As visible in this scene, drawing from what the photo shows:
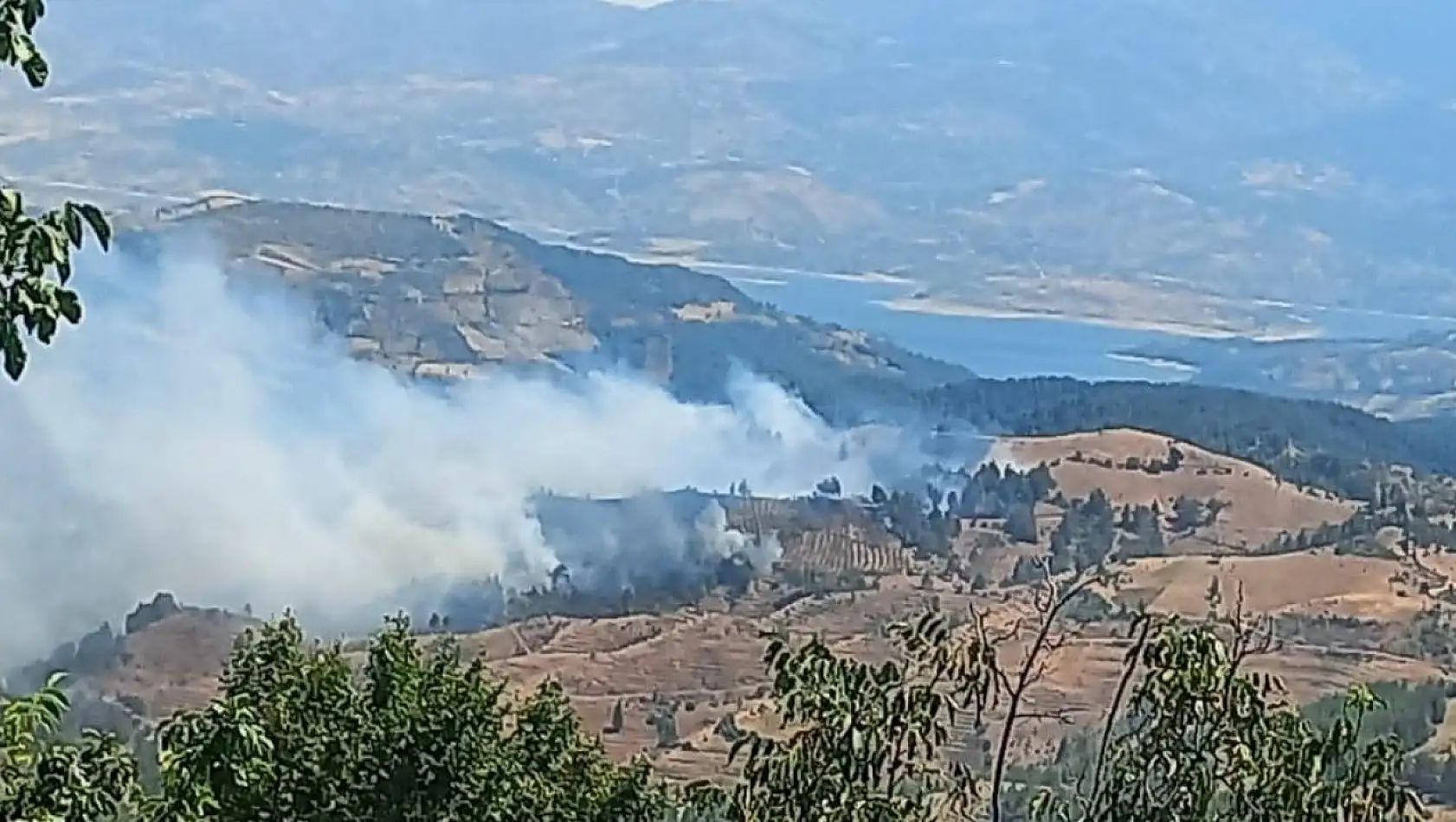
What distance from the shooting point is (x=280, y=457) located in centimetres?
8756

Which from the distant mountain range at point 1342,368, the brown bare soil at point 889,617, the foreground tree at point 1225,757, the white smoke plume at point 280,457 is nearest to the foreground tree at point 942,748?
the foreground tree at point 1225,757

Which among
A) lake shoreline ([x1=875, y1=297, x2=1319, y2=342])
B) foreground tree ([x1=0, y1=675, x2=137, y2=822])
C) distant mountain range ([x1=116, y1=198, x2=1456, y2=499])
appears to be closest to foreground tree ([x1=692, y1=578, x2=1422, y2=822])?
foreground tree ([x1=0, y1=675, x2=137, y2=822])

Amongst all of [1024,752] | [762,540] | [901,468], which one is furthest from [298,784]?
[901,468]

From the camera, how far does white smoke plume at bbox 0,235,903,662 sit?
227 feet

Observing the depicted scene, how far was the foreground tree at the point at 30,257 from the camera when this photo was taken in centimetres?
372

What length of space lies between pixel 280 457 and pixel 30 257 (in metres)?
85.5

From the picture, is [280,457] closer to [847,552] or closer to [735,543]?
[735,543]

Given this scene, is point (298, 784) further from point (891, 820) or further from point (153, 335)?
point (153, 335)

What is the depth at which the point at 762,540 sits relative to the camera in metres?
75.2

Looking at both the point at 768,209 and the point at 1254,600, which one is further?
the point at 768,209

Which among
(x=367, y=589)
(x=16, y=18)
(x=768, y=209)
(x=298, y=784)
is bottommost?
(x=367, y=589)

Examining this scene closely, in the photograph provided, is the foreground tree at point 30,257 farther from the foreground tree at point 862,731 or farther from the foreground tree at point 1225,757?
the foreground tree at point 1225,757

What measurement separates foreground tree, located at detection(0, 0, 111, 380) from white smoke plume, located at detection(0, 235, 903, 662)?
54.6m

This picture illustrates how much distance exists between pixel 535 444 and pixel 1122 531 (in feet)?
108
